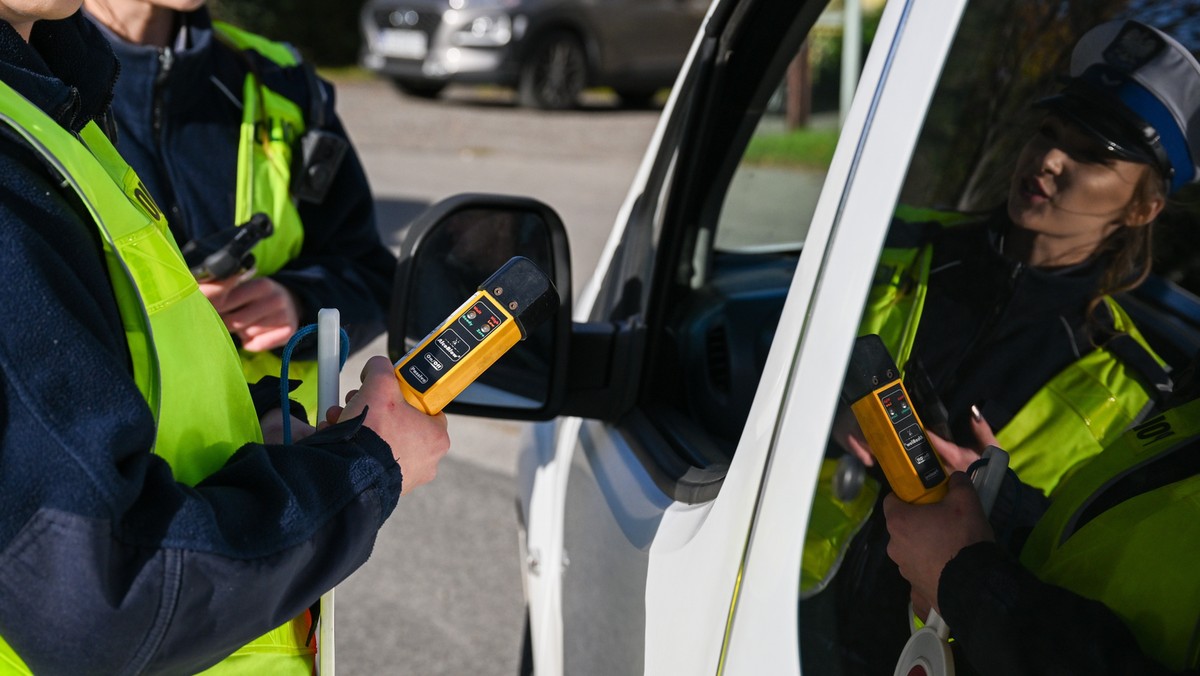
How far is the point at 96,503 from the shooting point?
0.88 meters

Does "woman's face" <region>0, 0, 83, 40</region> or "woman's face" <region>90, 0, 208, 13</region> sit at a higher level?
"woman's face" <region>0, 0, 83, 40</region>

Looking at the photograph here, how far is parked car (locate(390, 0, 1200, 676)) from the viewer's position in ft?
3.64

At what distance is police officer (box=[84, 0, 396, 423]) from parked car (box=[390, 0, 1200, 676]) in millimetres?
417

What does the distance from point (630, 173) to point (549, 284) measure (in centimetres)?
853

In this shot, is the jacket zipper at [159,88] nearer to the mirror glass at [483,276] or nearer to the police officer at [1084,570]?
the mirror glass at [483,276]

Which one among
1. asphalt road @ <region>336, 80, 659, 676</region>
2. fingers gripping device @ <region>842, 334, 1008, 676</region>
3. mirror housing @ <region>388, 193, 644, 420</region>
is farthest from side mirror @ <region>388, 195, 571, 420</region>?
asphalt road @ <region>336, 80, 659, 676</region>

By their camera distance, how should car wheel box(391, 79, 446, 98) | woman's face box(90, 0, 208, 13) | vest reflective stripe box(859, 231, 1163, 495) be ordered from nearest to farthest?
1. vest reflective stripe box(859, 231, 1163, 495)
2. woman's face box(90, 0, 208, 13)
3. car wheel box(391, 79, 446, 98)

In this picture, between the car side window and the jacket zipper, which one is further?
the jacket zipper

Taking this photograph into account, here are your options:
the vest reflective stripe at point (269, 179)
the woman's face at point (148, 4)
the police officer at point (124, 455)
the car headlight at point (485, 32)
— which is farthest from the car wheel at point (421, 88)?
the police officer at point (124, 455)

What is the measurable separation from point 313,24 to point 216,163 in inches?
549

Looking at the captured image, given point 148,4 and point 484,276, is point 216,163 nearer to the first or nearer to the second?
point 148,4

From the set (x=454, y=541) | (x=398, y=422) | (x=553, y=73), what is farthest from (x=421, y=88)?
(x=398, y=422)

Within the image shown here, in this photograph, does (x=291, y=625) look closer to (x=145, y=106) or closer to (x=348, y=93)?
(x=145, y=106)

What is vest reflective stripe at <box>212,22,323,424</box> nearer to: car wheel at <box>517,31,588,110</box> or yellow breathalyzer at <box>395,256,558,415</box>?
yellow breathalyzer at <box>395,256,558,415</box>
